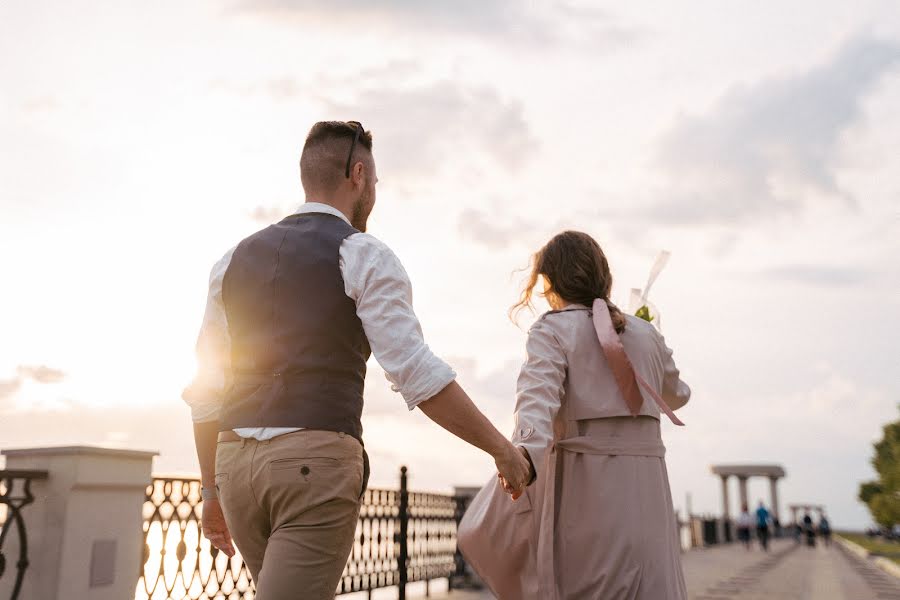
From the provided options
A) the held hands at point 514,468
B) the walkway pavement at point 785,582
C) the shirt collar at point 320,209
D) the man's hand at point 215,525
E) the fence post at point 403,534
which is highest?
the shirt collar at point 320,209

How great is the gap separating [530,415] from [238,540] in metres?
1.07

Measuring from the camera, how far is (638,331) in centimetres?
306

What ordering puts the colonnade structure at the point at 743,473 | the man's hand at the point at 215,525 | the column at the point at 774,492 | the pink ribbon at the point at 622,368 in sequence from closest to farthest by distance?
the man's hand at the point at 215,525, the pink ribbon at the point at 622,368, the colonnade structure at the point at 743,473, the column at the point at 774,492

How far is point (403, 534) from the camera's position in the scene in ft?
31.2

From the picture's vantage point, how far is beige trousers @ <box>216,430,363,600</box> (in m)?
1.89

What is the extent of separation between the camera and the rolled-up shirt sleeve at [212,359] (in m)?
2.38

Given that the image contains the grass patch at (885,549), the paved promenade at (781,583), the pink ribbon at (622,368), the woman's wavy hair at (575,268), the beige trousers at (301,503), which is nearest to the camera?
the beige trousers at (301,503)

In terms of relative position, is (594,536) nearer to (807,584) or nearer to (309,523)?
(309,523)

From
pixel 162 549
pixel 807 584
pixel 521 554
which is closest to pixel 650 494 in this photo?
pixel 521 554

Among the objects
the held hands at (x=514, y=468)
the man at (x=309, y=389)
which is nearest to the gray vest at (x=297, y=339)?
the man at (x=309, y=389)

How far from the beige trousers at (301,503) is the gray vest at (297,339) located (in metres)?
0.06

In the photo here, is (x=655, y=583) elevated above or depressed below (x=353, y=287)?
below

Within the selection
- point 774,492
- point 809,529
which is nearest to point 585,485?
point 809,529

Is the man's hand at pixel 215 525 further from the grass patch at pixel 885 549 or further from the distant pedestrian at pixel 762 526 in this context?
the distant pedestrian at pixel 762 526
